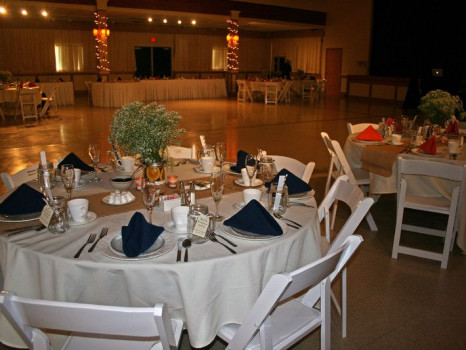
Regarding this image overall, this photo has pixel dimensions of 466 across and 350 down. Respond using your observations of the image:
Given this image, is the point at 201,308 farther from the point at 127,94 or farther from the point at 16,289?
the point at 127,94

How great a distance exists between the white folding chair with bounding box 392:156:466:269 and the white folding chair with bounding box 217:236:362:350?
59.1 inches

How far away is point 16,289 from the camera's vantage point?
5.64 feet

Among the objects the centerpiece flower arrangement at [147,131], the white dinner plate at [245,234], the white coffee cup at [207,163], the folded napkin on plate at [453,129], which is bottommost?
the white dinner plate at [245,234]

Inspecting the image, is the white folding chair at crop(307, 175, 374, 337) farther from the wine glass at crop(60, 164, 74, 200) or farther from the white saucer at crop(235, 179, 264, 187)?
the wine glass at crop(60, 164, 74, 200)

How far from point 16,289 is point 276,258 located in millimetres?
1093

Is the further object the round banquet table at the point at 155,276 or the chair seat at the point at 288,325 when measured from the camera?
the chair seat at the point at 288,325

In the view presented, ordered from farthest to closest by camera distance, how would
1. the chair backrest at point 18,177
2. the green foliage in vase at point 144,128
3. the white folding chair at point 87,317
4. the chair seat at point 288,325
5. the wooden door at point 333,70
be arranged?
the wooden door at point 333,70, the chair backrest at point 18,177, the green foliage in vase at point 144,128, the chair seat at point 288,325, the white folding chair at point 87,317

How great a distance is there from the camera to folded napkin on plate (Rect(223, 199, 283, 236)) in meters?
1.75

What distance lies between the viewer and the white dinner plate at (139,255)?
1582 millimetres

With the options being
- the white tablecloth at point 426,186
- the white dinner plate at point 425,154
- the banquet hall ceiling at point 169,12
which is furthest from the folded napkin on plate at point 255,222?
the banquet hall ceiling at point 169,12

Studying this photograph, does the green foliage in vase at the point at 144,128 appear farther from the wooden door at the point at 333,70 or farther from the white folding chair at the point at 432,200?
the wooden door at the point at 333,70

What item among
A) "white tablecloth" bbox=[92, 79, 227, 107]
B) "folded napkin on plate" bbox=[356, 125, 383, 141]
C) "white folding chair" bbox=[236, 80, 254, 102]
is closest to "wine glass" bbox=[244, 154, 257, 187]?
"folded napkin on plate" bbox=[356, 125, 383, 141]

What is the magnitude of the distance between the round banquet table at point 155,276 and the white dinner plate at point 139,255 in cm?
1

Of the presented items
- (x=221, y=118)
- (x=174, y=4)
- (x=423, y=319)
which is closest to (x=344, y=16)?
(x=174, y=4)
